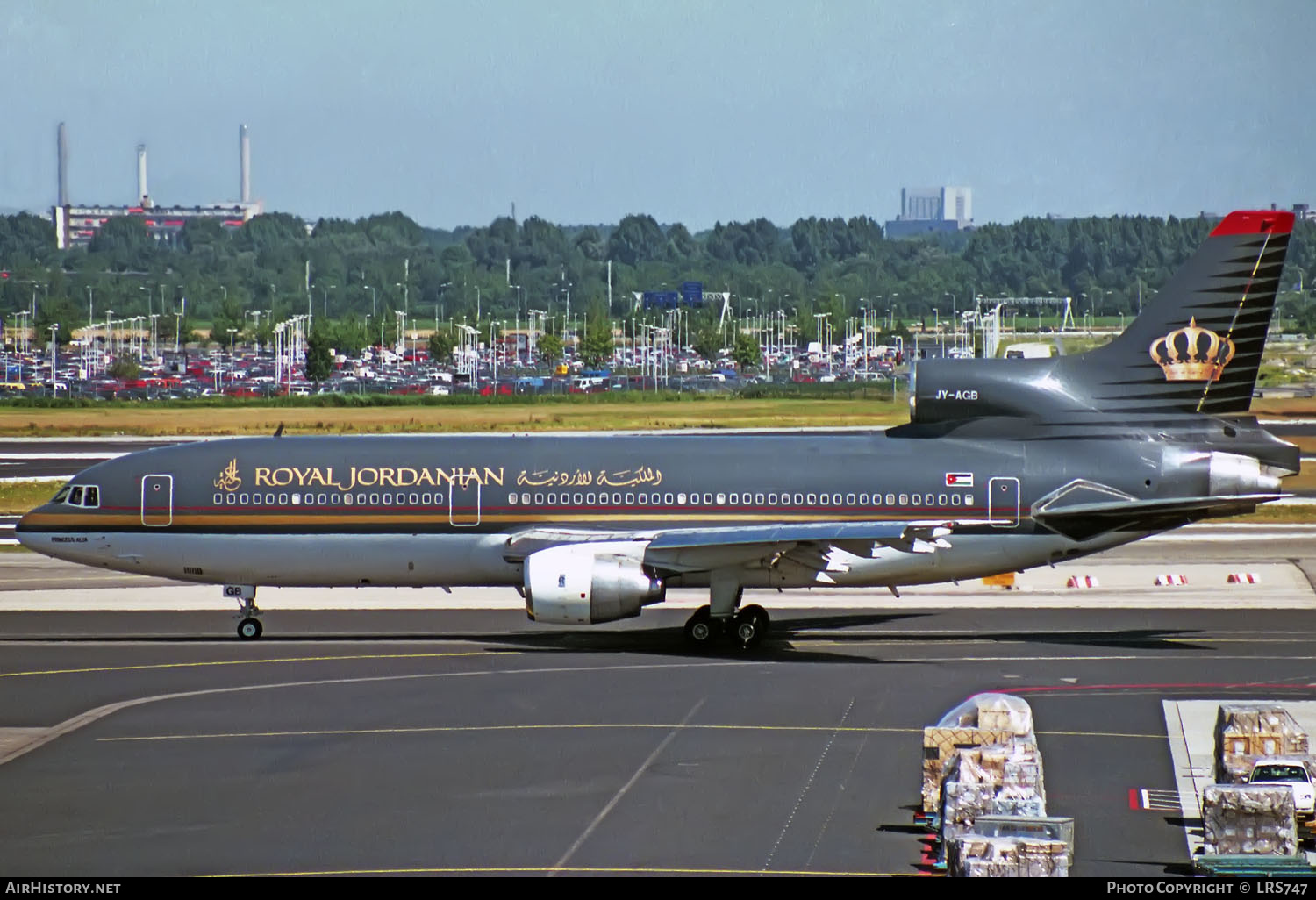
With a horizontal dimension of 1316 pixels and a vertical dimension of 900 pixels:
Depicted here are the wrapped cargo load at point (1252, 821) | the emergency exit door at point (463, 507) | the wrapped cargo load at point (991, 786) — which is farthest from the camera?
the emergency exit door at point (463, 507)

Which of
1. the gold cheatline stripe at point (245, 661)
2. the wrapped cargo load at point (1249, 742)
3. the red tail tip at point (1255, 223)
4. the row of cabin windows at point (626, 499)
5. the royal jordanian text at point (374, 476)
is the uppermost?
the red tail tip at point (1255, 223)

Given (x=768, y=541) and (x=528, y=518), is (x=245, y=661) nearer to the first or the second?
(x=528, y=518)

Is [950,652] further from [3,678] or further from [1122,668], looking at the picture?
[3,678]

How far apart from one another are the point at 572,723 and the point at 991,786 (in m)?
9.99

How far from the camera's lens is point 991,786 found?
18.2m

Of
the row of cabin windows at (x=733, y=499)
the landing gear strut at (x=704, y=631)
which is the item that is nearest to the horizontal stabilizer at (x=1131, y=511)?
the row of cabin windows at (x=733, y=499)

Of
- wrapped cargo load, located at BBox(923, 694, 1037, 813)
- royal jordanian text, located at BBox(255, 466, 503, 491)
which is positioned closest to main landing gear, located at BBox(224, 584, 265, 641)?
royal jordanian text, located at BBox(255, 466, 503, 491)

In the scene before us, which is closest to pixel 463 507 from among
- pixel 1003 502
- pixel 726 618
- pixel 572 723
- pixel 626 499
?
pixel 626 499

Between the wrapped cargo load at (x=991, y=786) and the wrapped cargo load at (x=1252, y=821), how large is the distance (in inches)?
72.9

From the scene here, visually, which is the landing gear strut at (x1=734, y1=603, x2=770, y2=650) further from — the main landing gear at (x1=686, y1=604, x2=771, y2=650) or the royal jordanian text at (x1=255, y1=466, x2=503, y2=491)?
the royal jordanian text at (x1=255, y1=466, x2=503, y2=491)

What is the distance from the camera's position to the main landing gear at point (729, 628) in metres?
34.2

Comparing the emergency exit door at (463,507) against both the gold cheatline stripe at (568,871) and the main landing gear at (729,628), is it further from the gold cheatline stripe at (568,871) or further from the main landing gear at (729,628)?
the gold cheatline stripe at (568,871)

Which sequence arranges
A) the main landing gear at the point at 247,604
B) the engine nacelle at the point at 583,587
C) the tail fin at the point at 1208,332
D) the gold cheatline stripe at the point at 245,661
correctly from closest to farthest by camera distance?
the gold cheatline stripe at the point at 245,661, the engine nacelle at the point at 583,587, the tail fin at the point at 1208,332, the main landing gear at the point at 247,604

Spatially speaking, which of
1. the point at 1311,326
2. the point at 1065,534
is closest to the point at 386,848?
the point at 1065,534
